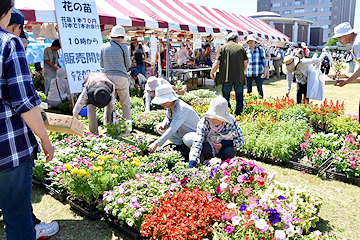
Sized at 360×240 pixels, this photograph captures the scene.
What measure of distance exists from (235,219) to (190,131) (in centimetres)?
200

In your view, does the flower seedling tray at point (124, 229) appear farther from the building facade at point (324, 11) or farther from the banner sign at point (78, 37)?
the building facade at point (324, 11)

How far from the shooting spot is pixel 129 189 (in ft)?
9.89

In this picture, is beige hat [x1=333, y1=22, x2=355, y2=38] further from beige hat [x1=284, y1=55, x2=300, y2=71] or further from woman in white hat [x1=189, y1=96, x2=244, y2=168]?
woman in white hat [x1=189, y1=96, x2=244, y2=168]

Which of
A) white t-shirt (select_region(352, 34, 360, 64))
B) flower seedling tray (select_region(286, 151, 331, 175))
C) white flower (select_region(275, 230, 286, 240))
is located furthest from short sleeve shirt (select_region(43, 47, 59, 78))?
white flower (select_region(275, 230, 286, 240))

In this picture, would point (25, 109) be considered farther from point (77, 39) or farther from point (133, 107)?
point (133, 107)

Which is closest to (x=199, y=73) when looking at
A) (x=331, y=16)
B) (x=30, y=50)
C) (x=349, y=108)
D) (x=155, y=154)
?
(x=349, y=108)

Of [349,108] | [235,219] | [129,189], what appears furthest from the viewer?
[349,108]

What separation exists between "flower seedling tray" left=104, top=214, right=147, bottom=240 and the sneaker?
0.49 metres

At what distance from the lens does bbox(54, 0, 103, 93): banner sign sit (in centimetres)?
620

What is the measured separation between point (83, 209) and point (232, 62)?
14.5ft

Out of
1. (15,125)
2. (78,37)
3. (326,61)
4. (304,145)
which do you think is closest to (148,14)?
(78,37)

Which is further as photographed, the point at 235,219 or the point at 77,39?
the point at 77,39

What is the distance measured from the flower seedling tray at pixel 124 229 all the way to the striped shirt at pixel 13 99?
4.23 ft

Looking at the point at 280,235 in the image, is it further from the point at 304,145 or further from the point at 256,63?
the point at 256,63
